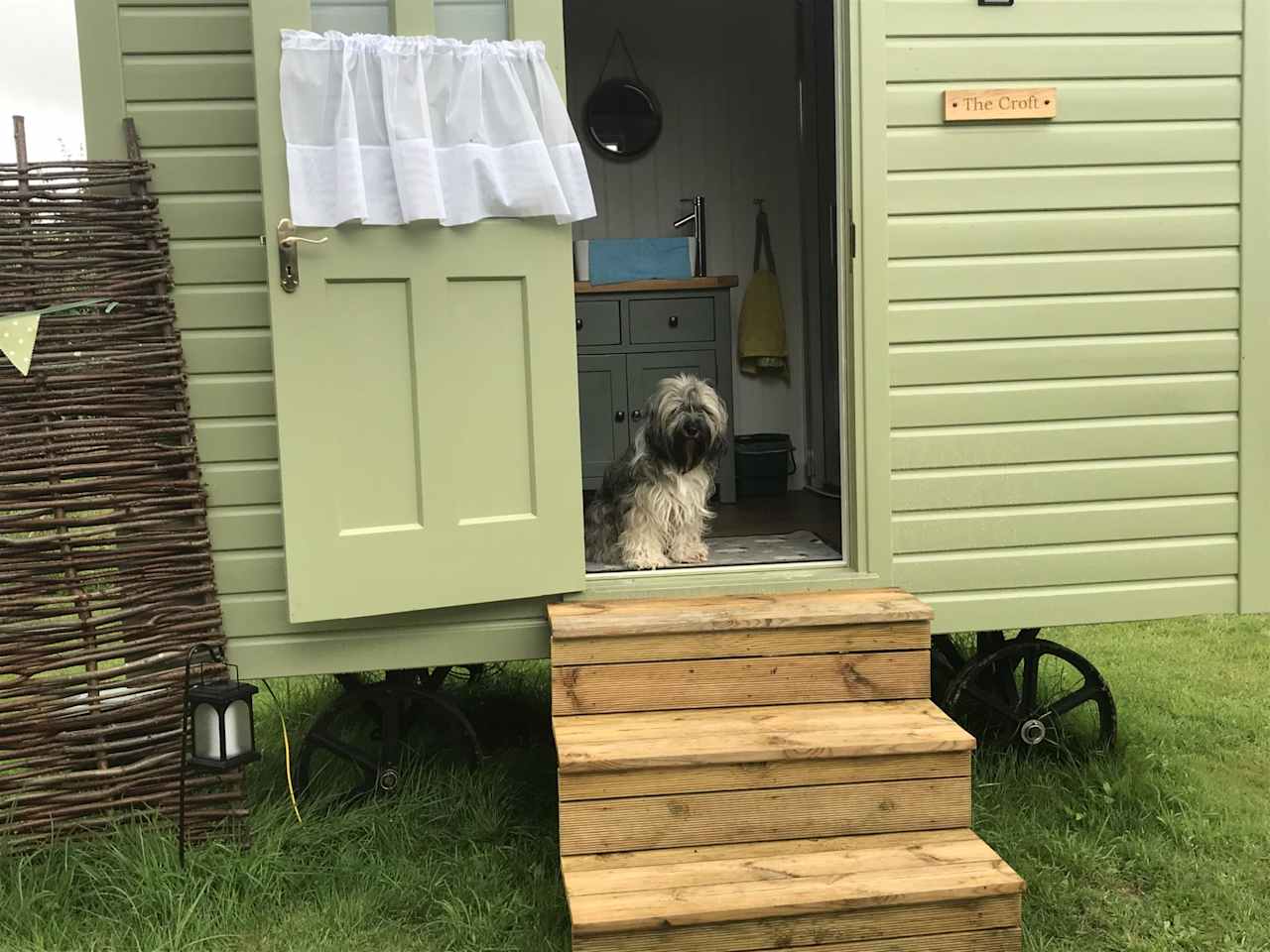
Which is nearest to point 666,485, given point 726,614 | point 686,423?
point 686,423

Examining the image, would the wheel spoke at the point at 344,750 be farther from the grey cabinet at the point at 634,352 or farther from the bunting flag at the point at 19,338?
the grey cabinet at the point at 634,352

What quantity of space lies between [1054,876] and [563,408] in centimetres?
193

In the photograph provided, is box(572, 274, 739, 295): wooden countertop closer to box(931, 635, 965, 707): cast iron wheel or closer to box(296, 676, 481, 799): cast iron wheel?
box(931, 635, 965, 707): cast iron wheel

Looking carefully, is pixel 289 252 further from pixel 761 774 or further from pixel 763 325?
pixel 763 325

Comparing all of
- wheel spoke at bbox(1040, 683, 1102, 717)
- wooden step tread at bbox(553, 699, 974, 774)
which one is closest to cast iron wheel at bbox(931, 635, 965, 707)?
wheel spoke at bbox(1040, 683, 1102, 717)

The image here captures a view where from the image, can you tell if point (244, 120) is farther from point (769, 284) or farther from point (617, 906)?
point (769, 284)

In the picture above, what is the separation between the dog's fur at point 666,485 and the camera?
400 cm

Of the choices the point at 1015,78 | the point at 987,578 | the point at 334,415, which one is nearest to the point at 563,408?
the point at 334,415

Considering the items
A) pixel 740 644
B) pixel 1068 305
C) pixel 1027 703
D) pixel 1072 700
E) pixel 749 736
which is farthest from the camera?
pixel 1027 703

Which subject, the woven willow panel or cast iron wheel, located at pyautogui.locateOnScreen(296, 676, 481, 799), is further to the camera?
cast iron wheel, located at pyautogui.locateOnScreen(296, 676, 481, 799)

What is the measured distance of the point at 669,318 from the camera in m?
5.89

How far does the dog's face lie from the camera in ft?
13.6

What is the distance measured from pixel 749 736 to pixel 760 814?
20cm

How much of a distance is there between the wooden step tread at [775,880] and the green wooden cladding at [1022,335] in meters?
0.90
